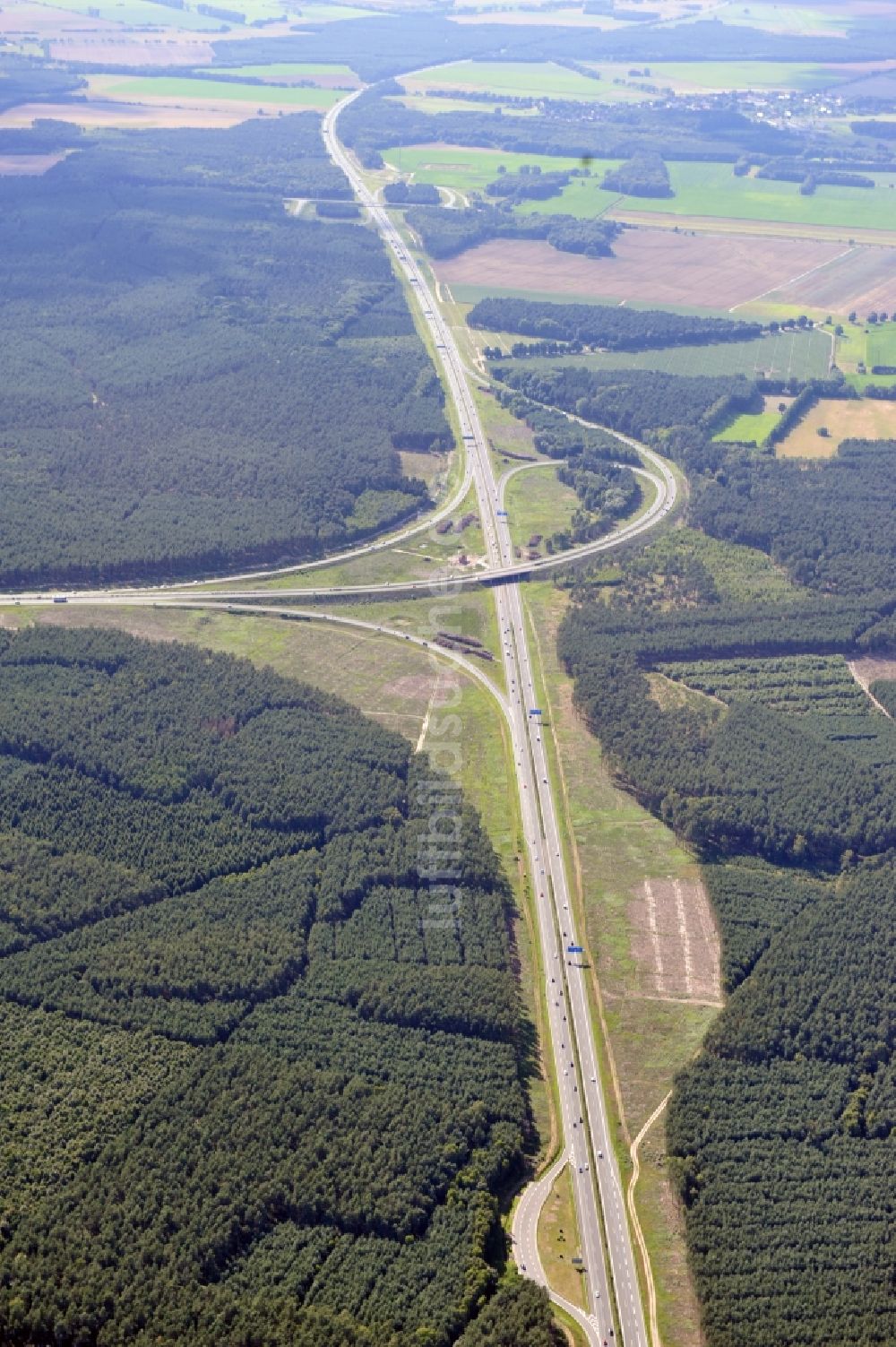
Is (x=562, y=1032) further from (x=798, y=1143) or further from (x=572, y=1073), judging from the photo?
(x=798, y=1143)

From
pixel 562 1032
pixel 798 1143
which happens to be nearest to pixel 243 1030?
pixel 562 1032

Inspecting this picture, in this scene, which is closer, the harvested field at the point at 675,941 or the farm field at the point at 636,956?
the farm field at the point at 636,956

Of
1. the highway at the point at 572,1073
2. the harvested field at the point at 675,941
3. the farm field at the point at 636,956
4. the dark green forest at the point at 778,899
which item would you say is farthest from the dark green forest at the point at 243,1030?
the dark green forest at the point at 778,899

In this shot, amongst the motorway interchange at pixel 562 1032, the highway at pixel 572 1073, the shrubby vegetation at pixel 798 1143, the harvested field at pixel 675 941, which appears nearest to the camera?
the shrubby vegetation at pixel 798 1143

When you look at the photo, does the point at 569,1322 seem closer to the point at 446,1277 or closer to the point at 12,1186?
the point at 446,1277

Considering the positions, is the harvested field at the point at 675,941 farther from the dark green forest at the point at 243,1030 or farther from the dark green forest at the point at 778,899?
the dark green forest at the point at 243,1030

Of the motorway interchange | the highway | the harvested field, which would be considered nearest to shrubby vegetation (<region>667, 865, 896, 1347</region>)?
the harvested field

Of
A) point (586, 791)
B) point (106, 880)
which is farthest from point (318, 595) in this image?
point (106, 880)
